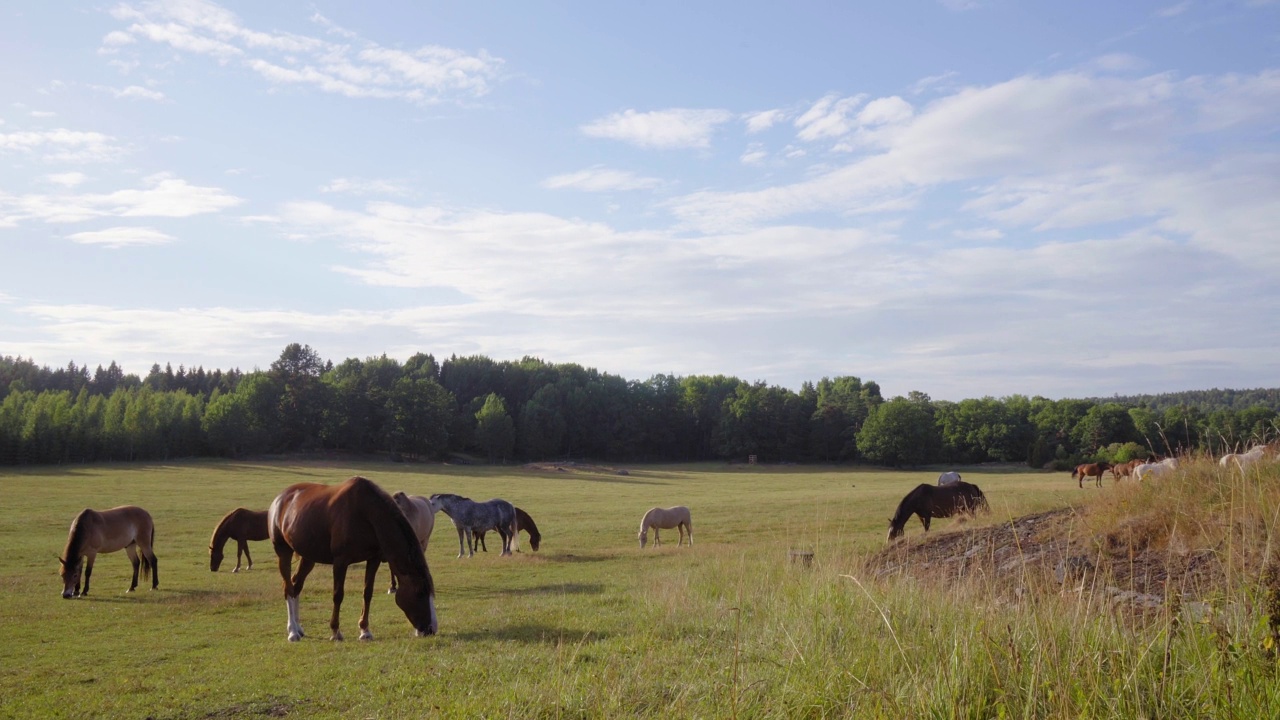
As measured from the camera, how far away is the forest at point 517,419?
262 feet

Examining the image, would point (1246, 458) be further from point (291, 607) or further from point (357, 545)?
point (291, 607)

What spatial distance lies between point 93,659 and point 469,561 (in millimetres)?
12671

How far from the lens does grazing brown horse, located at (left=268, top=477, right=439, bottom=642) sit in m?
10.7

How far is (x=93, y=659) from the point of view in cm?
1016

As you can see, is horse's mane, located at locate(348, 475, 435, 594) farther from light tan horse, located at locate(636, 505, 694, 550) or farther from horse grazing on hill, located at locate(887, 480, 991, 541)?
light tan horse, located at locate(636, 505, 694, 550)

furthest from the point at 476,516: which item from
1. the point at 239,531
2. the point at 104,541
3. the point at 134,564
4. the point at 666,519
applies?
the point at 104,541

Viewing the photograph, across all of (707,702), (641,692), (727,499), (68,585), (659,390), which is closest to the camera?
(707,702)

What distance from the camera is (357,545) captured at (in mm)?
11117

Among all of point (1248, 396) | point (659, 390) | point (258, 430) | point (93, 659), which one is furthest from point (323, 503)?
point (659, 390)

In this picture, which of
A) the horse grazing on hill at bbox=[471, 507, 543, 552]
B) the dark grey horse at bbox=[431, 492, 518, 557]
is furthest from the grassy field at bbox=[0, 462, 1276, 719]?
the horse grazing on hill at bbox=[471, 507, 543, 552]

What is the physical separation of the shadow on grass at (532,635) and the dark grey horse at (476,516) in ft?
45.0

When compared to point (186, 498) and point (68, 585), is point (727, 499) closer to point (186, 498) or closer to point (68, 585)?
point (186, 498)

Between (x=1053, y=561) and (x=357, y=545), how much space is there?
9.74 meters

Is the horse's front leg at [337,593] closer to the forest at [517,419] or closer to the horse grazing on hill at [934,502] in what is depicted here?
the horse grazing on hill at [934,502]
